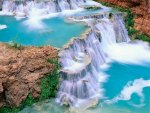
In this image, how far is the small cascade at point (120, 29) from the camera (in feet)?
67.5

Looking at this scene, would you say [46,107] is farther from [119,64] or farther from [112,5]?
[112,5]

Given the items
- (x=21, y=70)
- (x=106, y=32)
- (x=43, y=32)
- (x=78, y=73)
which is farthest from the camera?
(x=106, y=32)

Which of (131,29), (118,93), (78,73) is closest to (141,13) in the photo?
(131,29)

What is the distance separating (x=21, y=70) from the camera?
14195 millimetres

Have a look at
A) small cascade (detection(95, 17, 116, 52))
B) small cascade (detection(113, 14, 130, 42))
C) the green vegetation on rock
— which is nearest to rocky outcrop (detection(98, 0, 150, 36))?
the green vegetation on rock

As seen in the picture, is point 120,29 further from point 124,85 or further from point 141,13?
point 124,85

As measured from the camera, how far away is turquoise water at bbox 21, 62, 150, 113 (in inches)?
565

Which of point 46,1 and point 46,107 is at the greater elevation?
point 46,1

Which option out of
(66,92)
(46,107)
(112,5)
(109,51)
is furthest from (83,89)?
(112,5)

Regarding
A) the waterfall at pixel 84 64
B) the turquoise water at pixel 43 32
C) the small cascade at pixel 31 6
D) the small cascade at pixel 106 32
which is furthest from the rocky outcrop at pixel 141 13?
the small cascade at pixel 31 6

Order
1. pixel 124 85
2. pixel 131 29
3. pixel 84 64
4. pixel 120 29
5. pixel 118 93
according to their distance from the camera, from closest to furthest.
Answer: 1. pixel 84 64
2. pixel 118 93
3. pixel 124 85
4. pixel 120 29
5. pixel 131 29

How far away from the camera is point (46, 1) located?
2181 centimetres

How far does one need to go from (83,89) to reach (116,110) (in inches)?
59.1

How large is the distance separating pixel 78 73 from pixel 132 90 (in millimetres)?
2611
